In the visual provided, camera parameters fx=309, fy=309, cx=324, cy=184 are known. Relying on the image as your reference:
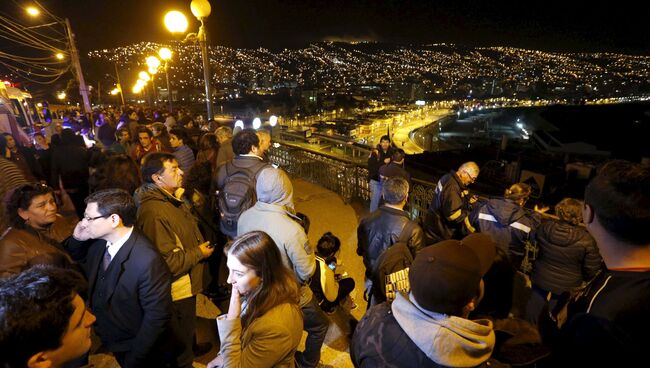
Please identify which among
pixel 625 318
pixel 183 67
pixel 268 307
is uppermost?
pixel 183 67

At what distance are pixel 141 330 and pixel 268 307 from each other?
1276 mm

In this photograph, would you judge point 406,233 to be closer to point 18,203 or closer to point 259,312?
point 259,312

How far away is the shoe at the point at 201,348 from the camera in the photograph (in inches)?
133

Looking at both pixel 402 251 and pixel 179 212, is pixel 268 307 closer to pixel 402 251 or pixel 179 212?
pixel 402 251

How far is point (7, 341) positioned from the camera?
105 cm

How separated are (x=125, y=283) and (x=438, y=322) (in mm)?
2240

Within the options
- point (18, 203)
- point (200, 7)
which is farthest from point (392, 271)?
point (200, 7)

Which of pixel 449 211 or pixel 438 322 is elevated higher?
pixel 438 322

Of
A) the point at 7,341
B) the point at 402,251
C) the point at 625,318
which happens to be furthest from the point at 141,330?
the point at 625,318

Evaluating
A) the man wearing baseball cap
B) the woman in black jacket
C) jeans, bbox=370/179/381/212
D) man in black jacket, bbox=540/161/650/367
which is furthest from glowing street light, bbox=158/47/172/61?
man in black jacket, bbox=540/161/650/367

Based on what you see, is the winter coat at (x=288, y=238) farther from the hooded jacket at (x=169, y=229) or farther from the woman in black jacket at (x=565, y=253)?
the woman in black jacket at (x=565, y=253)

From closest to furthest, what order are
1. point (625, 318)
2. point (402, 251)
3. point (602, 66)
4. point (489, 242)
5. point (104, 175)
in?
point (625, 318) < point (489, 242) < point (402, 251) < point (104, 175) < point (602, 66)

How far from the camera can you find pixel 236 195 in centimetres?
368

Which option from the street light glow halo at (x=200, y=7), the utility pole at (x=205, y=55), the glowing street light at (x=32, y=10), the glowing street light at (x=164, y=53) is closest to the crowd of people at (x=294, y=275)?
the utility pole at (x=205, y=55)
